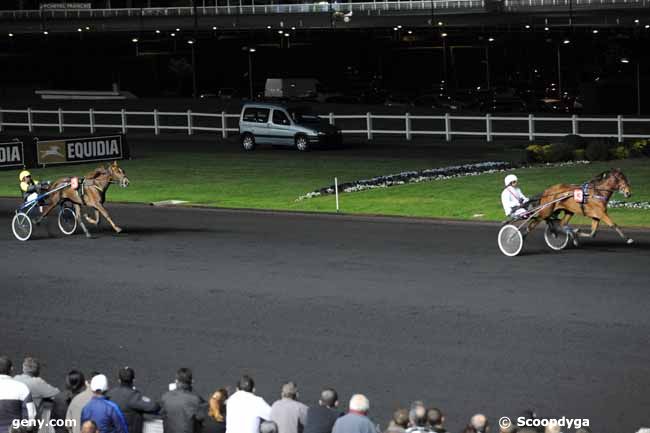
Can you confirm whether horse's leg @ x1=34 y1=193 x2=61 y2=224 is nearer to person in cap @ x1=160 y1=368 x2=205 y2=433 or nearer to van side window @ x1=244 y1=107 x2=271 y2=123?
person in cap @ x1=160 y1=368 x2=205 y2=433

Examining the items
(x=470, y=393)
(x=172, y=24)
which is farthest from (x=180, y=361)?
(x=172, y=24)

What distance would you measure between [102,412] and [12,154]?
29.7 metres

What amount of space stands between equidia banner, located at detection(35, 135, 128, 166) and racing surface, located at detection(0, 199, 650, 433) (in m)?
13.6

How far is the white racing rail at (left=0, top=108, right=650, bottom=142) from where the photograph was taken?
46250mm

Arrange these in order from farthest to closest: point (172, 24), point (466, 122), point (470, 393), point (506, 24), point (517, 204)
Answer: point (172, 24) → point (506, 24) → point (466, 122) → point (517, 204) → point (470, 393)

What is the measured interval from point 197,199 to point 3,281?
10.9m

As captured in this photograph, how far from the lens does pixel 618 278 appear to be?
20.2 meters

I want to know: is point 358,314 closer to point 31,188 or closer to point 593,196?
point 593,196

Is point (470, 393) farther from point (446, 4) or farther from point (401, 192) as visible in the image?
point (446, 4)

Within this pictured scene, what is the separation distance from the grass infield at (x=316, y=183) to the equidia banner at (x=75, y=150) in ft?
1.07

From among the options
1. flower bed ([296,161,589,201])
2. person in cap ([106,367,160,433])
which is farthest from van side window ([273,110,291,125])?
person in cap ([106,367,160,433])

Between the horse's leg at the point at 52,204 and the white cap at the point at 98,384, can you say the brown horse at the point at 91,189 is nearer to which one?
the horse's leg at the point at 52,204

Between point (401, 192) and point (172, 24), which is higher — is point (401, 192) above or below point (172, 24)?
→ below

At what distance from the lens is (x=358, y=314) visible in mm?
18500
